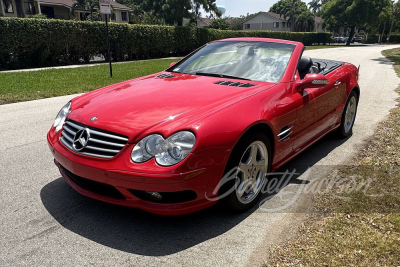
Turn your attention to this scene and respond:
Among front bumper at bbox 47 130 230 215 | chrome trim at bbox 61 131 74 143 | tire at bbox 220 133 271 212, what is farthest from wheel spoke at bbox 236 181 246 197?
chrome trim at bbox 61 131 74 143

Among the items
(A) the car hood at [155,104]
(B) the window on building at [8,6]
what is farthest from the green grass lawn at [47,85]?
(B) the window on building at [8,6]

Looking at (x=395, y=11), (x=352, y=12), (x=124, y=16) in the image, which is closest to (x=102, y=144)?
(x=124, y=16)

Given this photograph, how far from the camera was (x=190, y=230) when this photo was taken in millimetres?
2746

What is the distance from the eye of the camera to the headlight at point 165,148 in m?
2.41

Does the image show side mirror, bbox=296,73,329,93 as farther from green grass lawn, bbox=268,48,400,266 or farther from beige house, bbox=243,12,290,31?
beige house, bbox=243,12,290,31

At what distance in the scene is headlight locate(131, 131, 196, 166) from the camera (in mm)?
2410

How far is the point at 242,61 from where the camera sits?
3.92 metres

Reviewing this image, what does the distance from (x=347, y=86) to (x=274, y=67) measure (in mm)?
1725

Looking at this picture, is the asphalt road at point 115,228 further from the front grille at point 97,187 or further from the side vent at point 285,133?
the side vent at point 285,133

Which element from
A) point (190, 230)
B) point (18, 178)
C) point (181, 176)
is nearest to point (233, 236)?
point (190, 230)

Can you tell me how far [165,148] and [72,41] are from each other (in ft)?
58.6

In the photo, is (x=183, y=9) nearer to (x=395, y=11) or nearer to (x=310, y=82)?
(x=310, y=82)

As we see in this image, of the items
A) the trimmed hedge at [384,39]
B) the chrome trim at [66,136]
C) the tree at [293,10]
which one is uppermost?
the tree at [293,10]

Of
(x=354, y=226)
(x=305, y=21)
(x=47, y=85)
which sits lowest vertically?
(x=47, y=85)
